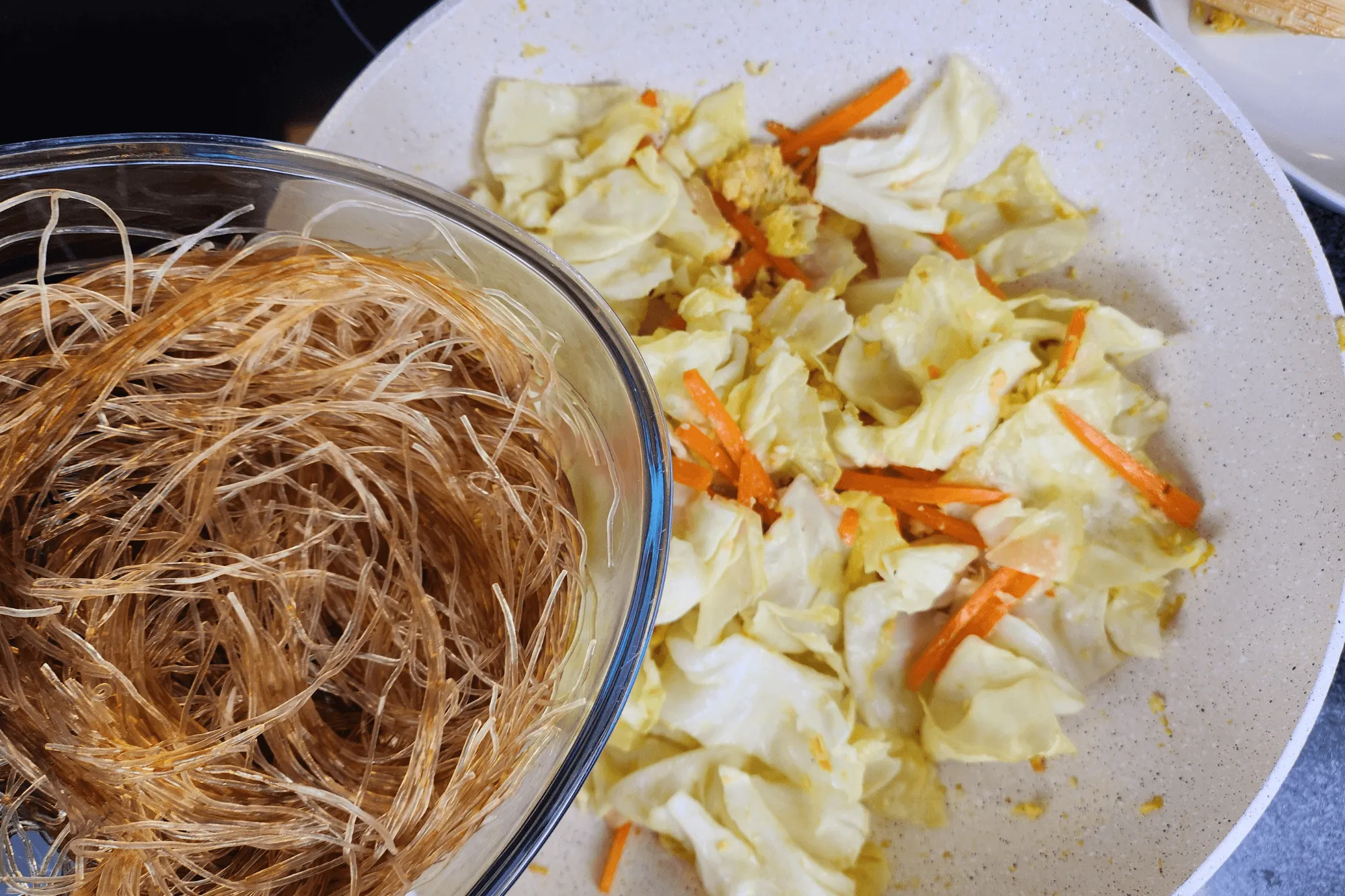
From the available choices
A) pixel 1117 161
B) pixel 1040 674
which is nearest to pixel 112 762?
pixel 1040 674

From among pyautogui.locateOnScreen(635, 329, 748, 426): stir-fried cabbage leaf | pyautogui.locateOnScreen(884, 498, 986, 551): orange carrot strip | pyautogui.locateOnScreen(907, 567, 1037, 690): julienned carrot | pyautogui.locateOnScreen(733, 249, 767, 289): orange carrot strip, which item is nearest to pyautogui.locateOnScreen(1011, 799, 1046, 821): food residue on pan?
pyautogui.locateOnScreen(907, 567, 1037, 690): julienned carrot

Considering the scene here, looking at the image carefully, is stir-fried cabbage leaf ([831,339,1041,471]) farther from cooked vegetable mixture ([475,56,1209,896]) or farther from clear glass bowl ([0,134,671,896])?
clear glass bowl ([0,134,671,896])

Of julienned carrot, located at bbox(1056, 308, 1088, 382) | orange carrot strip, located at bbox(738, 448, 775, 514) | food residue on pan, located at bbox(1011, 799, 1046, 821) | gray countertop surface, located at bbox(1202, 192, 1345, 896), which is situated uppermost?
julienned carrot, located at bbox(1056, 308, 1088, 382)

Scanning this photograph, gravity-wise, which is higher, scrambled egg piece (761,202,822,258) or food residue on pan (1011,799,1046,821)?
scrambled egg piece (761,202,822,258)

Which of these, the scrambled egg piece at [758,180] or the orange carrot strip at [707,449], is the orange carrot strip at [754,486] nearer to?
the orange carrot strip at [707,449]

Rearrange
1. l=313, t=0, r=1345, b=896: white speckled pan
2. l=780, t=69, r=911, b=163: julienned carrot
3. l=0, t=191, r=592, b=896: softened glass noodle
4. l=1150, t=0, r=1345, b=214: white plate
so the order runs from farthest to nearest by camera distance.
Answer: l=1150, t=0, r=1345, b=214: white plate, l=780, t=69, r=911, b=163: julienned carrot, l=313, t=0, r=1345, b=896: white speckled pan, l=0, t=191, r=592, b=896: softened glass noodle

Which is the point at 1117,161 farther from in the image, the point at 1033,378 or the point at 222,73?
the point at 222,73
